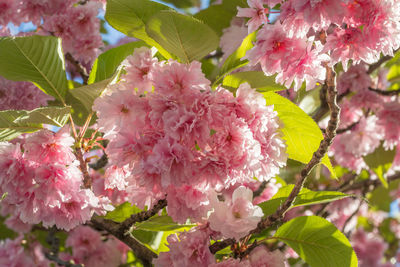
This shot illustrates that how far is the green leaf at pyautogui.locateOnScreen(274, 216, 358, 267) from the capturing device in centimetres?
126

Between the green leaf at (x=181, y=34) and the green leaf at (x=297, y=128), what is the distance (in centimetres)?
25

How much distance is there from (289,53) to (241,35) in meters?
0.91

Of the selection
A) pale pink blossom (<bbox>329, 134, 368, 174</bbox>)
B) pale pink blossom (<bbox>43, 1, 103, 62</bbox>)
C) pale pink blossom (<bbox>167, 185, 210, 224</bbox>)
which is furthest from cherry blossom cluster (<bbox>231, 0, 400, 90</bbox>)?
pale pink blossom (<bbox>329, 134, 368, 174</bbox>)

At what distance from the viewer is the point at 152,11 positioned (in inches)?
49.2

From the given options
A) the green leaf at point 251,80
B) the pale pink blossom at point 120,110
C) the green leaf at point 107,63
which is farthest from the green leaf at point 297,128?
the green leaf at point 107,63

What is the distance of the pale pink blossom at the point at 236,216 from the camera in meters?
1.15

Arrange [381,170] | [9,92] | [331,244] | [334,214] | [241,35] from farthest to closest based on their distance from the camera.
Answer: [334,214] → [381,170] → [241,35] → [9,92] → [331,244]

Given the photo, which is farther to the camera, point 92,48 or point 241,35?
point 92,48

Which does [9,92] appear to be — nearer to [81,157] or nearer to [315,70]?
[81,157]

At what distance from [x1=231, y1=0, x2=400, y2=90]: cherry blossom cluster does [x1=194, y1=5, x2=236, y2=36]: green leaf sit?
1.07m

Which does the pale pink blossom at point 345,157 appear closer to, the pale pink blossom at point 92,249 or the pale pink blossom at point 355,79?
the pale pink blossom at point 355,79

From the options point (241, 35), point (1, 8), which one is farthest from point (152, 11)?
point (1, 8)

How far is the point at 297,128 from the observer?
1.29 metres

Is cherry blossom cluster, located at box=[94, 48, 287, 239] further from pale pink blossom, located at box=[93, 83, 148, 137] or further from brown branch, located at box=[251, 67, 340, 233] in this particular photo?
brown branch, located at box=[251, 67, 340, 233]
